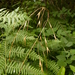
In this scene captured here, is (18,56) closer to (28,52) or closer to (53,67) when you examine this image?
(28,52)

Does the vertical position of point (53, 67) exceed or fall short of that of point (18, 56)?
it falls short

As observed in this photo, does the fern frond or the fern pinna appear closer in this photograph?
the fern pinna

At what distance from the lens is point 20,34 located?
5.41 ft

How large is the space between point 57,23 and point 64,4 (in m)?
0.88

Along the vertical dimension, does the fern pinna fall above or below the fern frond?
above

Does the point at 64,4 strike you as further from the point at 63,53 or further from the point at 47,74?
the point at 47,74

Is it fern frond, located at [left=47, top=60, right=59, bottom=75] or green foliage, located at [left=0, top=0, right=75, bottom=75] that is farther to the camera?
fern frond, located at [left=47, top=60, right=59, bottom=75]

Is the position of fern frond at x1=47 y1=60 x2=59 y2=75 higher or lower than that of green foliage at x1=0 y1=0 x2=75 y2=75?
lower

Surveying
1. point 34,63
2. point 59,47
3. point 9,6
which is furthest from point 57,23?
point 9,6

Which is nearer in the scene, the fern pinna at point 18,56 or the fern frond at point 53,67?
the fern pinna at point 18,56

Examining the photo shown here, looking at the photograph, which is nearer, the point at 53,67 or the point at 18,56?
the point at 18,56

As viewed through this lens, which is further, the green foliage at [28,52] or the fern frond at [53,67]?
the fern frond at [53,67]

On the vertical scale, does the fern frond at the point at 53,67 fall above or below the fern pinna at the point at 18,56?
below

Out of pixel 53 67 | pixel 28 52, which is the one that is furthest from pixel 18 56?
pixel 53 67
